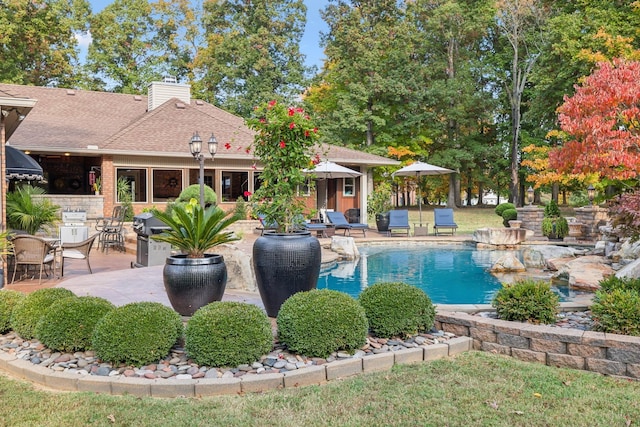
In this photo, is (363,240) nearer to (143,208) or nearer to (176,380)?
(143,208)

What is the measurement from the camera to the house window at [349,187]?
21812 mm

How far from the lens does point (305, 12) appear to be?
32500 mm

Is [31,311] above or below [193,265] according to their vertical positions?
below

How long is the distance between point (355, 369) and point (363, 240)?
11027mm

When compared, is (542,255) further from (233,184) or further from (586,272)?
(233,184)

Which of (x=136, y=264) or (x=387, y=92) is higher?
(x=387, y=92)

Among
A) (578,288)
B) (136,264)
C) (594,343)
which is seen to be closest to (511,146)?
(578,288)

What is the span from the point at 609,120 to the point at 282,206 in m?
5.79

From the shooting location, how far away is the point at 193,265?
508cm

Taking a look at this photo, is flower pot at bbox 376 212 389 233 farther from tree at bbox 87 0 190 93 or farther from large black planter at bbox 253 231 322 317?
tree at bbox 87 0 190 93

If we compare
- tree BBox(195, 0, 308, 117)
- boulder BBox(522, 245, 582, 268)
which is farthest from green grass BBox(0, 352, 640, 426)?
tree BBox(195, 0, 308, 117)

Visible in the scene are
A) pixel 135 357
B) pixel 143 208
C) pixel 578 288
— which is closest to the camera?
pixel 135 357

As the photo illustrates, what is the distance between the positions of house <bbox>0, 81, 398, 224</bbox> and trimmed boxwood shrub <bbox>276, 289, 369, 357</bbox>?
12.8m

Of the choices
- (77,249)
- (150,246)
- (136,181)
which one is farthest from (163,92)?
(77,249)
